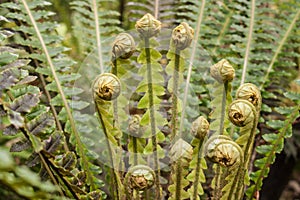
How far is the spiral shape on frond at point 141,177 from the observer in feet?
2.05

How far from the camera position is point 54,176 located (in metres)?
0.65

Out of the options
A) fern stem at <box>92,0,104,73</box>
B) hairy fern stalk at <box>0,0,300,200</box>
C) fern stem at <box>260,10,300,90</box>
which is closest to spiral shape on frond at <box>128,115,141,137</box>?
hairy fern stalk at <box>0,0,300,200</box>

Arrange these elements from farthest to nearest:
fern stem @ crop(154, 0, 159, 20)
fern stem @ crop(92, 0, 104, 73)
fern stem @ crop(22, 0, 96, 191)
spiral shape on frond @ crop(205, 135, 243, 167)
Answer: fern stem @ crop(154, 0, 159, 20) → fern stem @ crop(92, 0, 104, 73) → fern stem @ crop(22, 0, 96, 191) → spiral shape on frond @ crop(205, 135, 243, 167)

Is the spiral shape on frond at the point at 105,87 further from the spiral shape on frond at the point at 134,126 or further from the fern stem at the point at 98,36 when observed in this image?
the fern stem at the point at 98,36

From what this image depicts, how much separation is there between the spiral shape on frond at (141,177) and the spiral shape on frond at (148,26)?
0.21m

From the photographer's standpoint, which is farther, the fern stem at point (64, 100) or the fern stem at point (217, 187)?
the fern stem at point (64, 100)

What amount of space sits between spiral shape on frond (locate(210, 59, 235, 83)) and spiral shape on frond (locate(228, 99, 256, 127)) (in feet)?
0.31

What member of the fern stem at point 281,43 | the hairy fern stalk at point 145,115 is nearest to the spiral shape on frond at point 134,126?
the hairy fern stalk at point 145,115

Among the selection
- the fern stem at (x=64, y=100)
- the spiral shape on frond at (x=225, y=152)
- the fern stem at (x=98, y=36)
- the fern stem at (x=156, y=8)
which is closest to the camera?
the spiral shape on frond at (x=225, y=152)

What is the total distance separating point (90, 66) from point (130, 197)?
451 millimetres

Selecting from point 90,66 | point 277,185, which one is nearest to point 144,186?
point 90,66

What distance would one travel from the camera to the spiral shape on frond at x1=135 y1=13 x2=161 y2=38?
0.70 m

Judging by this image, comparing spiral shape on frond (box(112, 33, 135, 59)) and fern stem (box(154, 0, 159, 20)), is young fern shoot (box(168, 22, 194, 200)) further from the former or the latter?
fern stem (box(154, 0, 159, 20))

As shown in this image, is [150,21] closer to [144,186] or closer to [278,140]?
[144,186]
